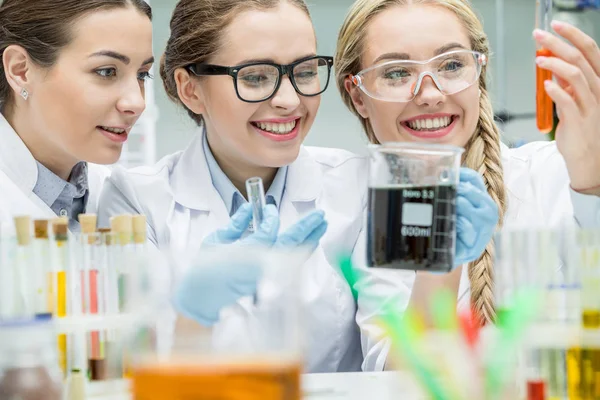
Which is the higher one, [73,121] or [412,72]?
[412,72]

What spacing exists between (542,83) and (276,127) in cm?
84

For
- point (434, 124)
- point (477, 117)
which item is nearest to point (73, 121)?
point (434, 124)

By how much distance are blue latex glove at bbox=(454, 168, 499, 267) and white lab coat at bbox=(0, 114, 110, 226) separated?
1.08 m

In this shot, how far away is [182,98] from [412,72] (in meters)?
0.68

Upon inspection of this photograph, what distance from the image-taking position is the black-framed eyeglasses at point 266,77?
1979 millimetres

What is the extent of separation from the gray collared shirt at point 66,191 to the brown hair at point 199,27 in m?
0.39

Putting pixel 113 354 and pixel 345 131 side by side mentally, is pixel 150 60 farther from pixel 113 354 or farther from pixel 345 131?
pixel 345 131

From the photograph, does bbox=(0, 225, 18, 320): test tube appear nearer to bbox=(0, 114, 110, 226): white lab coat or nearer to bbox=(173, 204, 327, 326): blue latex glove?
bbox=(173, 204, 327, 326): blue latex glove

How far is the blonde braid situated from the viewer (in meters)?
1.89

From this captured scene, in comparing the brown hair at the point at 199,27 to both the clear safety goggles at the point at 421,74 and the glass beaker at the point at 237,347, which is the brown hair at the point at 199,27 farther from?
the glass beaker at the point at 237,347

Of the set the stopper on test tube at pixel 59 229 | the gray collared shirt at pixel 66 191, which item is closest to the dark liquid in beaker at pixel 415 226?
the stopper on test tube at pixel 59 229

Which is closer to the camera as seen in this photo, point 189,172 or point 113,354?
point 113,354

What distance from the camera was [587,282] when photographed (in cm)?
103

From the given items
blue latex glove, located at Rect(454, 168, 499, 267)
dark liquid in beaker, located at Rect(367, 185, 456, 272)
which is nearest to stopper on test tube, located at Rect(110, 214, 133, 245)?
dark liquid in beaker, located at Rect(367, 185, 456, 272)
